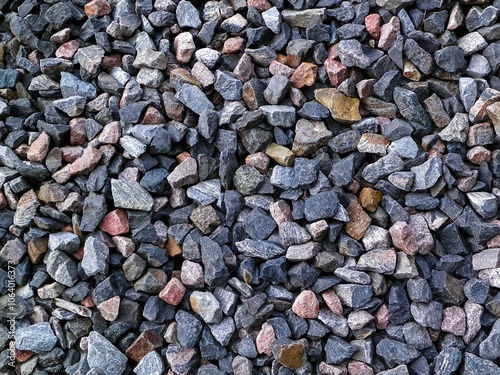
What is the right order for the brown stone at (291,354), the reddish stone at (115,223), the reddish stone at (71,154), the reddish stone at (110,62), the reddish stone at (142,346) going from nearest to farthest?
the brown stone at (291,354)
the reddish stone at (142,346)
the reddish stone at (115,223)
the reddish stone at (71,154)
the reddish stone at (110,62)

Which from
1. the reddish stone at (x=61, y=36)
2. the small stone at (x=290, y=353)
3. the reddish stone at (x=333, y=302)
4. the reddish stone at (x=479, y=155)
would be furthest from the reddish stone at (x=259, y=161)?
the reddish stone at (x=61, y=36)

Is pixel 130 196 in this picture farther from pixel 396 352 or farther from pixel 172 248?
pixel 396 352

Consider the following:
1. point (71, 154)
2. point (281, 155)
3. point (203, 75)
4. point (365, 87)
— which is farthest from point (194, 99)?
point (365, 87)

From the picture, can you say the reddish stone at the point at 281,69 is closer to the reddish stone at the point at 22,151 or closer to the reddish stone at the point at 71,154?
the reddish stone at the point at 71,154

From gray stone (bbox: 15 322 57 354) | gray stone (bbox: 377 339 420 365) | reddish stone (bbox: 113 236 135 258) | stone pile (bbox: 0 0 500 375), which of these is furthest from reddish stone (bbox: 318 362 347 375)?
gray stone (bbox: 15 322 57 354)

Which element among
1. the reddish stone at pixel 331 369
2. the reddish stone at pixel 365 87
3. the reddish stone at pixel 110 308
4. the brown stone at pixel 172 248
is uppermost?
the reddish stone at pixel 365 87

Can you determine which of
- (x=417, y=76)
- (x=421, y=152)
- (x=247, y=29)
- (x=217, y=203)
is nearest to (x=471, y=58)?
(x=417, y=76)

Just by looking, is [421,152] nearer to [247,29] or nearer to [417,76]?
[417,76]

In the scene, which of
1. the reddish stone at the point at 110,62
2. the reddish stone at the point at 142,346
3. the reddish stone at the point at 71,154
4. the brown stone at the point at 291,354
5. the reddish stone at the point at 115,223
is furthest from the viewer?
the reddish stone at the point at 110,62
